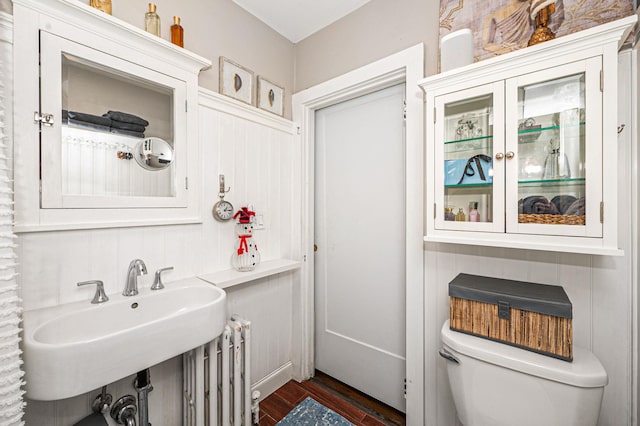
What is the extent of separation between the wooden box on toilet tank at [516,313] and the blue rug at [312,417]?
1021 millimetres

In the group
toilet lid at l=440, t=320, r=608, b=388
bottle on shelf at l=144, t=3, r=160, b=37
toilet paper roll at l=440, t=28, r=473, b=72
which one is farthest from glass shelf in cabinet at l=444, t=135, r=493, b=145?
bottle on shelf at l=144, t=3, r=160, b=37

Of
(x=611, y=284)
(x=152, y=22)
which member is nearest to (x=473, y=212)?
(x=611, y=284)

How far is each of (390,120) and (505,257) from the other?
40.4 inches

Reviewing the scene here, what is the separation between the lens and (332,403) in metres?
1.83

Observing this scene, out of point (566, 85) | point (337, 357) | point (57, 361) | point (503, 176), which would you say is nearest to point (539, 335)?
point (503, 176)

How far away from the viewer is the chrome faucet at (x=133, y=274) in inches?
47.8

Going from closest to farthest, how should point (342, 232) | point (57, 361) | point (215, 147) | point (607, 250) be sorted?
point (57, 361)
point (607, 250)
point (215, 147)
point (342, 232)

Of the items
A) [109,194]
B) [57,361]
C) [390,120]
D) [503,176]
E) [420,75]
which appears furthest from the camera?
[390,120]

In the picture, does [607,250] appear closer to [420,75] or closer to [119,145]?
[420,75]

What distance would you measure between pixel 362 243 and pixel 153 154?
1.35 meters

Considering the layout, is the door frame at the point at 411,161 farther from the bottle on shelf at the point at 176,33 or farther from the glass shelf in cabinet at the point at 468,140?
the bottle on shelf at the point at 176,33

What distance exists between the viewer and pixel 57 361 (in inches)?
32.0

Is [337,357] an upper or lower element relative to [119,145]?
lower

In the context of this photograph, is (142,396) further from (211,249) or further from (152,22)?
(152,22)
